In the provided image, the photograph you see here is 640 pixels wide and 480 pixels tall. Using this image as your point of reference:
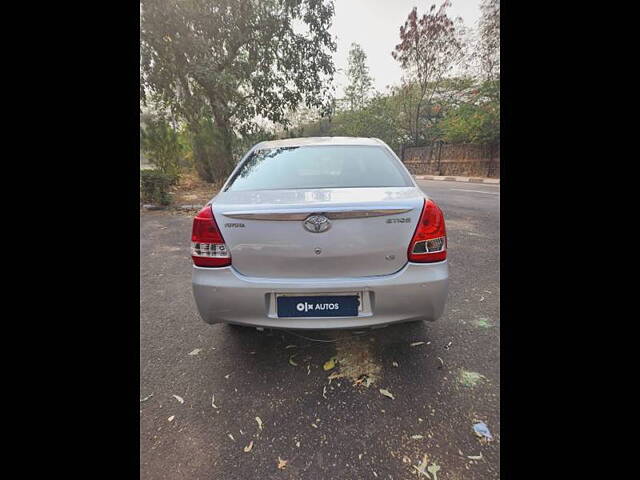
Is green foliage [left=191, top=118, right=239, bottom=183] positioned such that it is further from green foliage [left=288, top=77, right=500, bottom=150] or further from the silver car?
the silver car

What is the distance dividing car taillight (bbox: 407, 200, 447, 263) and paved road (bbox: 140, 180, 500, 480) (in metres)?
0.76

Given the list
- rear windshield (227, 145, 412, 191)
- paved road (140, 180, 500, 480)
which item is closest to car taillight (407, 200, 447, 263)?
rear windshield (227, 145, 412, 191)

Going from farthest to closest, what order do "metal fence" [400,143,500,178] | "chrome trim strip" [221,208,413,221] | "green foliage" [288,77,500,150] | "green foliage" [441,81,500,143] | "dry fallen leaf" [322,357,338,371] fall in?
1. "metal fence" [400,143,500,178]
2. "green foliage" [288,77,500,150]
3. "green foliage" [441,81,500,143]
4. "dry fallen leaf" [322,357,338,371]
5. "chrome trim strip" [221,208,413,221]

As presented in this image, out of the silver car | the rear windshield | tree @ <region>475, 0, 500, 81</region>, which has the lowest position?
the silver car

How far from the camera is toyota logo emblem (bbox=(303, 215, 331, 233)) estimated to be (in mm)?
1526

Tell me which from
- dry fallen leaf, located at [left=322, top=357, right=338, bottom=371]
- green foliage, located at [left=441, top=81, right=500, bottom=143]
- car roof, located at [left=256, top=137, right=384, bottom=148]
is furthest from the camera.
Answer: green foliage, located at [left=441, top=81, right=500, bottom=143]

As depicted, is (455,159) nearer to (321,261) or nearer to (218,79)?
(218,79)

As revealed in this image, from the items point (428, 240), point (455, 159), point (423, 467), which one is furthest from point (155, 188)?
point (455, 159)

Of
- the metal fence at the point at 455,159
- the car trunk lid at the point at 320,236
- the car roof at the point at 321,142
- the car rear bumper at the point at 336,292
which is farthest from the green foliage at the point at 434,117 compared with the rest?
the car rear bumper at the point at 336,292
